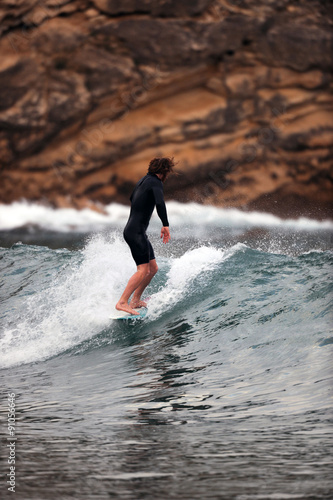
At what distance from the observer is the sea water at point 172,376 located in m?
1.69

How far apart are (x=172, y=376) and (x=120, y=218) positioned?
36.9 feet

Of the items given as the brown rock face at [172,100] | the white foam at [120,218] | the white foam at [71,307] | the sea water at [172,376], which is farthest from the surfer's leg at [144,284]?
the brown rock face at [172,100]

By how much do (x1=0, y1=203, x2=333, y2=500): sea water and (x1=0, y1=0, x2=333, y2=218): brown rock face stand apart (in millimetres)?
7132

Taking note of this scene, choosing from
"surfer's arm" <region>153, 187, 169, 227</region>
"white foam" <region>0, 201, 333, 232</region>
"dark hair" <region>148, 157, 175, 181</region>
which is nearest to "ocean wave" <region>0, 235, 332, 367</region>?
"surfer's arm" <region>153, 187, 169, 227</region>

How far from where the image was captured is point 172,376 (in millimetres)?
3203

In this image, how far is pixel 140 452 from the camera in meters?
1.92

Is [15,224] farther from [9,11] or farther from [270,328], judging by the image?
[270,328]

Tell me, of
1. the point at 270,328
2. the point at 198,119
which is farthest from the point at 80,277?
the point at 198,119

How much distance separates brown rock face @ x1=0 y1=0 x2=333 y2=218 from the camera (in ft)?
44.3

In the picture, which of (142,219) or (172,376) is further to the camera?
(142,219)

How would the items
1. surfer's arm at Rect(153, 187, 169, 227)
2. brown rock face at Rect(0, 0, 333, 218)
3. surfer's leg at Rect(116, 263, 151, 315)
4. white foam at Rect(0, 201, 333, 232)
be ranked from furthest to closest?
white foam at Rect(0, 201, 333, 232) < brown rock face at Rect(0, 0, 333, 218) < surfer's leg at Rect(116, 263, 151, 315) < surfer's arm at Rect(153, 187, 169, 227)

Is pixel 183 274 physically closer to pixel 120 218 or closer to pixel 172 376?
pixel 172 376

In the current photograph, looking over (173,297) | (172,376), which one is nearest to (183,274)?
(173,297)

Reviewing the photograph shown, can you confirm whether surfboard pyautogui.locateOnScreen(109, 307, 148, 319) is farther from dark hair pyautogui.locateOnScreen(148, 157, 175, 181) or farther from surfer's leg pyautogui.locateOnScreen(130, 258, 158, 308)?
dark hair pyautogui.locateOnScreen(148, 157, 175, 181)
